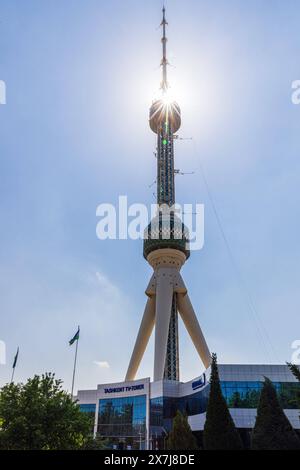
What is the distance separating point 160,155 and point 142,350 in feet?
127

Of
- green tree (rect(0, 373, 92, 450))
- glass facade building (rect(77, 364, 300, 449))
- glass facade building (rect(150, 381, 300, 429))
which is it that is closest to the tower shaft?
glass facade building (rect(77, 364, 300, 449))

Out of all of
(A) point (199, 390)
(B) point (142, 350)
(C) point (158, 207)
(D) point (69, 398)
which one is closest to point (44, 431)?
(D) point (69, 398)

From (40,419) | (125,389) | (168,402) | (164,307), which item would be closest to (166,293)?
(164,307)

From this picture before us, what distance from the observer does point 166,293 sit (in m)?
62.6

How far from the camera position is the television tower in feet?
198

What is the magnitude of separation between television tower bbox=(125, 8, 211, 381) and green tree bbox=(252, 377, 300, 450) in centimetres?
3269

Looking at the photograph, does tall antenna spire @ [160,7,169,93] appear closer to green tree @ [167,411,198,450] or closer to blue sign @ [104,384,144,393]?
blue sign @ [104,384,144,393]

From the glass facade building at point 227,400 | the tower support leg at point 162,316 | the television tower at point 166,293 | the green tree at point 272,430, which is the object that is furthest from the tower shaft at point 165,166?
the green tree at point 272,430

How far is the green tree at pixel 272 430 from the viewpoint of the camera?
22.3 metres

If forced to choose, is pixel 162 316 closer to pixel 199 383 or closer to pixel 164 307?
pixel 164 307

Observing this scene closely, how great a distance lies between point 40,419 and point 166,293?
42728 mm

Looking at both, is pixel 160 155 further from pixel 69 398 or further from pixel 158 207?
pixel 69 398
